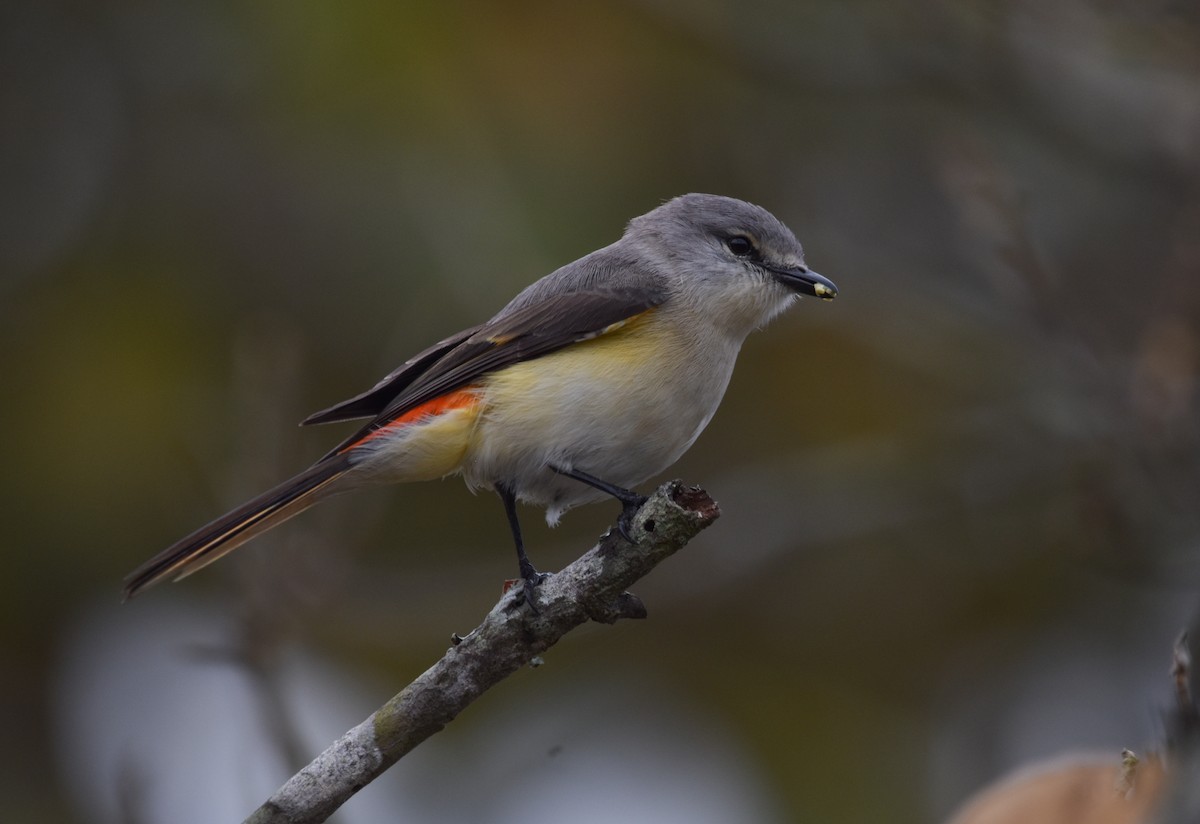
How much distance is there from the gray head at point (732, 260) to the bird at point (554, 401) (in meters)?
0.02

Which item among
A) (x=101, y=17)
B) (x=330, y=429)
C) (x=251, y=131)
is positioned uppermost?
(x=101, y=17)

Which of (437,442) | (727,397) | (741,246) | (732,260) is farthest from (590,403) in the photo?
(727,397)

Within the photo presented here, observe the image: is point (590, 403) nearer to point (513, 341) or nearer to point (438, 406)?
point (513, 341)

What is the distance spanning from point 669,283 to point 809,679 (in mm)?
6150

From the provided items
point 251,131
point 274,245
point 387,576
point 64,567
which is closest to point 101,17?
point 251,131

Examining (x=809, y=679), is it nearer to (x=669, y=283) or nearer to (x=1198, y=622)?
(x=669, y=283)

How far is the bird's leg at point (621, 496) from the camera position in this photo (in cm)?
405

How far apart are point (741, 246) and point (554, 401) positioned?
1374 millimetres

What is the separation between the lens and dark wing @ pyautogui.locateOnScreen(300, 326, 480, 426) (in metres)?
5.46

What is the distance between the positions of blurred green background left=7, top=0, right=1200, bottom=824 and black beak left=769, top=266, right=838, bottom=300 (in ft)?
4.10

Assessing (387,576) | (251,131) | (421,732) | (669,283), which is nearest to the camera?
(421,732)

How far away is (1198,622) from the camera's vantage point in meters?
2.41

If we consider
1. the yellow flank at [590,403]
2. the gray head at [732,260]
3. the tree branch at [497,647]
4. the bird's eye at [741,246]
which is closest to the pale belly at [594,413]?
the yellow flank at [590,403]

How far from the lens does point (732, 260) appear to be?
19.1ft
